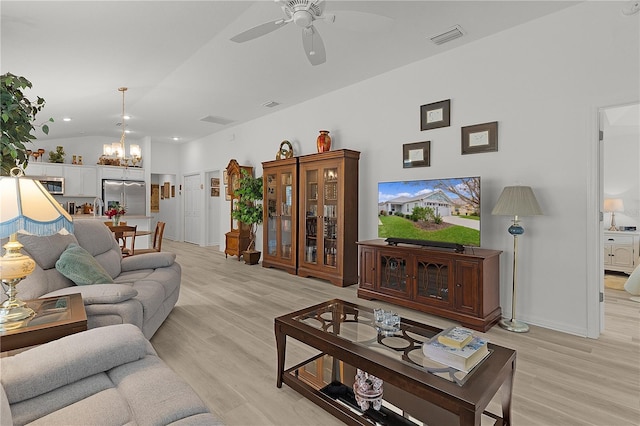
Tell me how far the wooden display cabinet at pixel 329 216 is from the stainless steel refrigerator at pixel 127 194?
17.9ft

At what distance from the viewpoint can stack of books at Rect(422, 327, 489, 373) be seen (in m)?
1.45

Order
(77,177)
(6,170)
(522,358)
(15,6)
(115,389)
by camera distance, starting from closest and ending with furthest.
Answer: (115,389) → (6,170) → (522,358) → (15,6) → (77,177)

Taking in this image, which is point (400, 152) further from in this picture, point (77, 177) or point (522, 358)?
point (77, 177)

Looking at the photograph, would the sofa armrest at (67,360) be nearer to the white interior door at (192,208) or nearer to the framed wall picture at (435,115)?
the framed wall picture at (435,115)

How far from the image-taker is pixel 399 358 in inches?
62.0

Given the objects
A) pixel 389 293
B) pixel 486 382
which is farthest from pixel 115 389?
pixel 389 293

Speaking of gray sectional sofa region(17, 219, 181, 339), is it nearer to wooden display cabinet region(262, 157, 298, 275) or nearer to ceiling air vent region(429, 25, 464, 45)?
wooden display cabinet region(262, 157, 298, 275)

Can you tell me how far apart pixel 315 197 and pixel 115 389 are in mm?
3887

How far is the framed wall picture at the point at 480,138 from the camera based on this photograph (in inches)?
133

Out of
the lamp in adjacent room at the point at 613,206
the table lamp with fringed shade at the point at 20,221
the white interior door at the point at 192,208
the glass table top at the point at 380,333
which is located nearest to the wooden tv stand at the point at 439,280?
the glass table top at the point at 380,333

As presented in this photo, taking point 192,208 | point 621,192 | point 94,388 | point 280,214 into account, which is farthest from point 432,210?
point 192,208

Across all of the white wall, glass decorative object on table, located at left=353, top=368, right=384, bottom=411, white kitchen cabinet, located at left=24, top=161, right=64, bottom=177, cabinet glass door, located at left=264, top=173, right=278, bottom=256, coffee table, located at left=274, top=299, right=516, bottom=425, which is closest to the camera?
coffee table, located at left=274, top=299, right=516, bottom=425

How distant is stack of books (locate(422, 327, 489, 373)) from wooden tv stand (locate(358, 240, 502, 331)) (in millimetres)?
1529

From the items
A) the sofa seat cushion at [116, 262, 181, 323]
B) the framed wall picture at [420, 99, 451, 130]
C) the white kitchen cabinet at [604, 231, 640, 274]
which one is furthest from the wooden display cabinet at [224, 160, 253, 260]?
the white kitchen cabinet at [604, 231, 640, 274]
